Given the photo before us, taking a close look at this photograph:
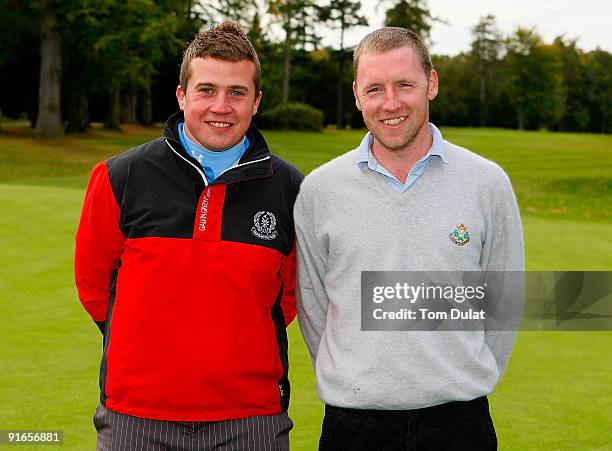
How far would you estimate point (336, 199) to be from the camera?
11.1ft

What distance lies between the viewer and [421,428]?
10.7 ft

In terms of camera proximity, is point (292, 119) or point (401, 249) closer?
point (401, 249)

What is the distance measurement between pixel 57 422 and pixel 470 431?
2812 mm

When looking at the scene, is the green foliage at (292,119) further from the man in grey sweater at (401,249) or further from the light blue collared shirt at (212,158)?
the man in grey sweater at (401,249)

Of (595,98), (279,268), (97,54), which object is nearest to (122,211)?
(279,268)

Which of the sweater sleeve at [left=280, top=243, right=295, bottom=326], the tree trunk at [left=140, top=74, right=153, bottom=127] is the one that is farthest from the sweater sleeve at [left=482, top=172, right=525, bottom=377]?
the tree trunk at [left=140, top=74, right=153, bottom=127]

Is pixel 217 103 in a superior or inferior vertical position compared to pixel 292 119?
superior

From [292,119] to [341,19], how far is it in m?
15.6

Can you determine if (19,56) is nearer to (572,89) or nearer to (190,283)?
(190,283)

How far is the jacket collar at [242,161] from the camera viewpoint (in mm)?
→ 3443

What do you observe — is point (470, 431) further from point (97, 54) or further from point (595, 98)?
point (595, 98)

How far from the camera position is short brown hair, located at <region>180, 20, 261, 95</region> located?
3512 mm

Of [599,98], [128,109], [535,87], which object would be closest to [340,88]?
[128,109]

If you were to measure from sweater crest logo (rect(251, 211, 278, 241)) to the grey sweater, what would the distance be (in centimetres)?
11
